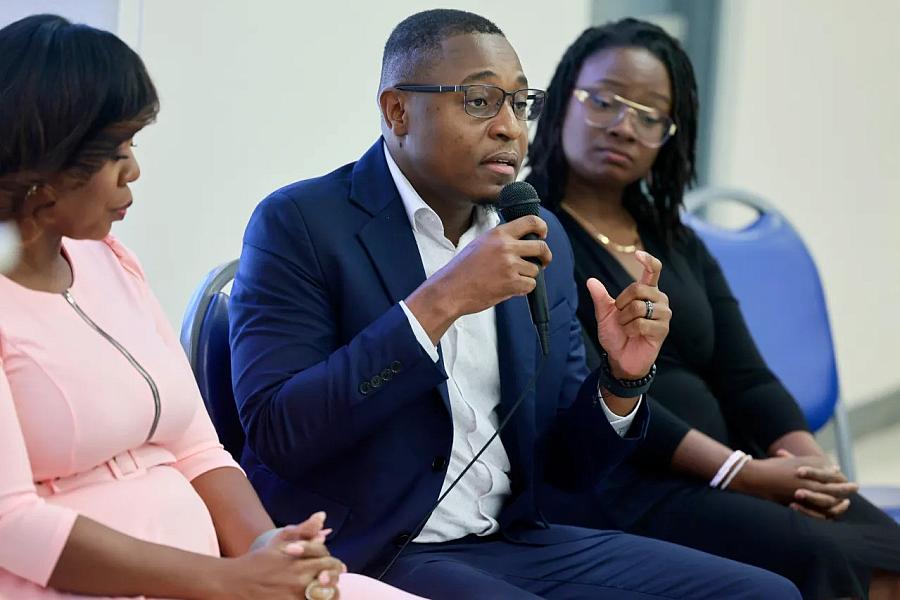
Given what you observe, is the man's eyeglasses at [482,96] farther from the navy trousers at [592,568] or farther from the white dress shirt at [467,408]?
the navy trousers at [592,568]

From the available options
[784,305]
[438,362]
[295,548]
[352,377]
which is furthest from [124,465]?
[784,305]

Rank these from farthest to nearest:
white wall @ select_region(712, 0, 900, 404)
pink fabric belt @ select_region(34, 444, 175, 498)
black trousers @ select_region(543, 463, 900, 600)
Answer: white wall @ select_region(712, 0, 900, 404)
black trousers @ select_region(543, 463, 900, 600)
pink fabric belt @ select_region(34, 444, 175, 498)

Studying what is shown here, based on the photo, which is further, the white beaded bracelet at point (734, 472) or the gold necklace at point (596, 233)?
the gold necklace at point (596, 233)

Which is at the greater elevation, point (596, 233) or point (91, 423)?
point (596, 233)

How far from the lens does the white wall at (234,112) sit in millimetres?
2469

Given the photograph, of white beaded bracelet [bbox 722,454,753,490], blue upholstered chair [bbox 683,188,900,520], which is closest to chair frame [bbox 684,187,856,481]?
blue upholstered chair [bbox 683,188,900,520]

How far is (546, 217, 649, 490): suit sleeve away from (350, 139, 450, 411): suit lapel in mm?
289

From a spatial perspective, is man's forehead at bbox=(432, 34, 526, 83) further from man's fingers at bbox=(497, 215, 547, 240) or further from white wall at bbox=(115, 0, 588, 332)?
white wall at bbox=(115, 0, 588, 332)

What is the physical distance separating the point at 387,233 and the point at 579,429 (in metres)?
0.46

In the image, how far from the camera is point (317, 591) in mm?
1426

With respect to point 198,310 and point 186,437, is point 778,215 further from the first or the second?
point 186,437

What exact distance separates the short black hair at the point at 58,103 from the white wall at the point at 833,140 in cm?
356

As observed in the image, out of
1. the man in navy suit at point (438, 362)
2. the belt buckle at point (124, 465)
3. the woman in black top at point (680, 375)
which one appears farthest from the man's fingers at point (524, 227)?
the woman in black top at point (680, 375)

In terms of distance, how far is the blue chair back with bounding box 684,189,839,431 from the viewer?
311 cm
